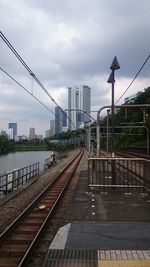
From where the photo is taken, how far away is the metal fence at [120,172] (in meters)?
18.0

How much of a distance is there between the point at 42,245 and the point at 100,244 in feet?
4.60

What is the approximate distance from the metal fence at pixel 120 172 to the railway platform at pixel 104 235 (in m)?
2.26

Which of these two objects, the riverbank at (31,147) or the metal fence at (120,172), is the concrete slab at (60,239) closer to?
the metal fence at (120,172)

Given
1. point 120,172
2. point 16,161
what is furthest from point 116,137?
point 120,172

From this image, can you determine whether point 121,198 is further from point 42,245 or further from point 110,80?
point 42,245

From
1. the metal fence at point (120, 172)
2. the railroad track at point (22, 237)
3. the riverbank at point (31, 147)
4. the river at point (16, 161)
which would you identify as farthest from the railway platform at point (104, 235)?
the riverbank at point (31, 147)

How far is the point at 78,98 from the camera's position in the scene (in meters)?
60.1

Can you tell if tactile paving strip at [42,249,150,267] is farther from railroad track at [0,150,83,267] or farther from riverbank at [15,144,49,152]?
riverbank at [15,144,49,152]

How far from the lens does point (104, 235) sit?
31.4 ft

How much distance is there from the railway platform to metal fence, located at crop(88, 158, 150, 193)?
226cm

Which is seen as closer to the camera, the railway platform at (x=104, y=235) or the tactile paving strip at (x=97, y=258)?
the tactile paving strip at (x=97, y=258)

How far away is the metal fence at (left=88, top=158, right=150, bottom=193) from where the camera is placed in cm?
1800

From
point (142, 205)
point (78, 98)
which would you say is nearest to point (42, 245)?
point (142, 205)

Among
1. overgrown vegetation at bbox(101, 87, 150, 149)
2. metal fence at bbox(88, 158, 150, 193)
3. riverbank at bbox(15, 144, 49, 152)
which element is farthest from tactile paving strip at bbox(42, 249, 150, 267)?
riverbank at bbox(15, 144, 49, 152)
